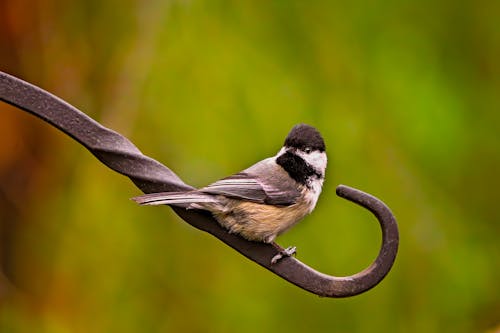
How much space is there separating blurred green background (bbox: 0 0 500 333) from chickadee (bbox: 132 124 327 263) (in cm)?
79

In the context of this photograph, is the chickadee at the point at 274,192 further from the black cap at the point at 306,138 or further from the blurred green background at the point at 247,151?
the blurred green background at the point at 247,151

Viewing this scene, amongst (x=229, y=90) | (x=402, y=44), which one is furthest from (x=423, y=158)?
(x=229, y=90)

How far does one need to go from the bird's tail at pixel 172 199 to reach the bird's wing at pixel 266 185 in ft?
0.64

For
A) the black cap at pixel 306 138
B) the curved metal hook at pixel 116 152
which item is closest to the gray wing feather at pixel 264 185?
the black cap at pixel 306 138

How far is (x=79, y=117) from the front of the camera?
118 centimetres

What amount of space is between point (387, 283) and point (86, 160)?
857 millimetres

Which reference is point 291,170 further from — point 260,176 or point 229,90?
point 229,90

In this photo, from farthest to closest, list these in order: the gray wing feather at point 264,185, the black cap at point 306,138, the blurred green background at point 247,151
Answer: the blurred green background at point 247,151 → the gray wing feather at point 264,185 → the black cap at point 306,138

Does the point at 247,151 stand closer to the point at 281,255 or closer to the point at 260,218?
the point at 260,218

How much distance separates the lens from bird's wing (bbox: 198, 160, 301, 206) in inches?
57.4

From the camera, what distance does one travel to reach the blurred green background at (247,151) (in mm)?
2348

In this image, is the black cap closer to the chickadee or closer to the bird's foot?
the chickadee

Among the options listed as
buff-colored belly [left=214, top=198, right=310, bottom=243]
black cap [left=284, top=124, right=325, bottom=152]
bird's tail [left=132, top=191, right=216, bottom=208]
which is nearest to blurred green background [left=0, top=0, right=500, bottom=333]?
buff-colored belly [left=214, top=198, right=310, bottom=243]

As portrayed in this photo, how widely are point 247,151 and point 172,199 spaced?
1173 mm
